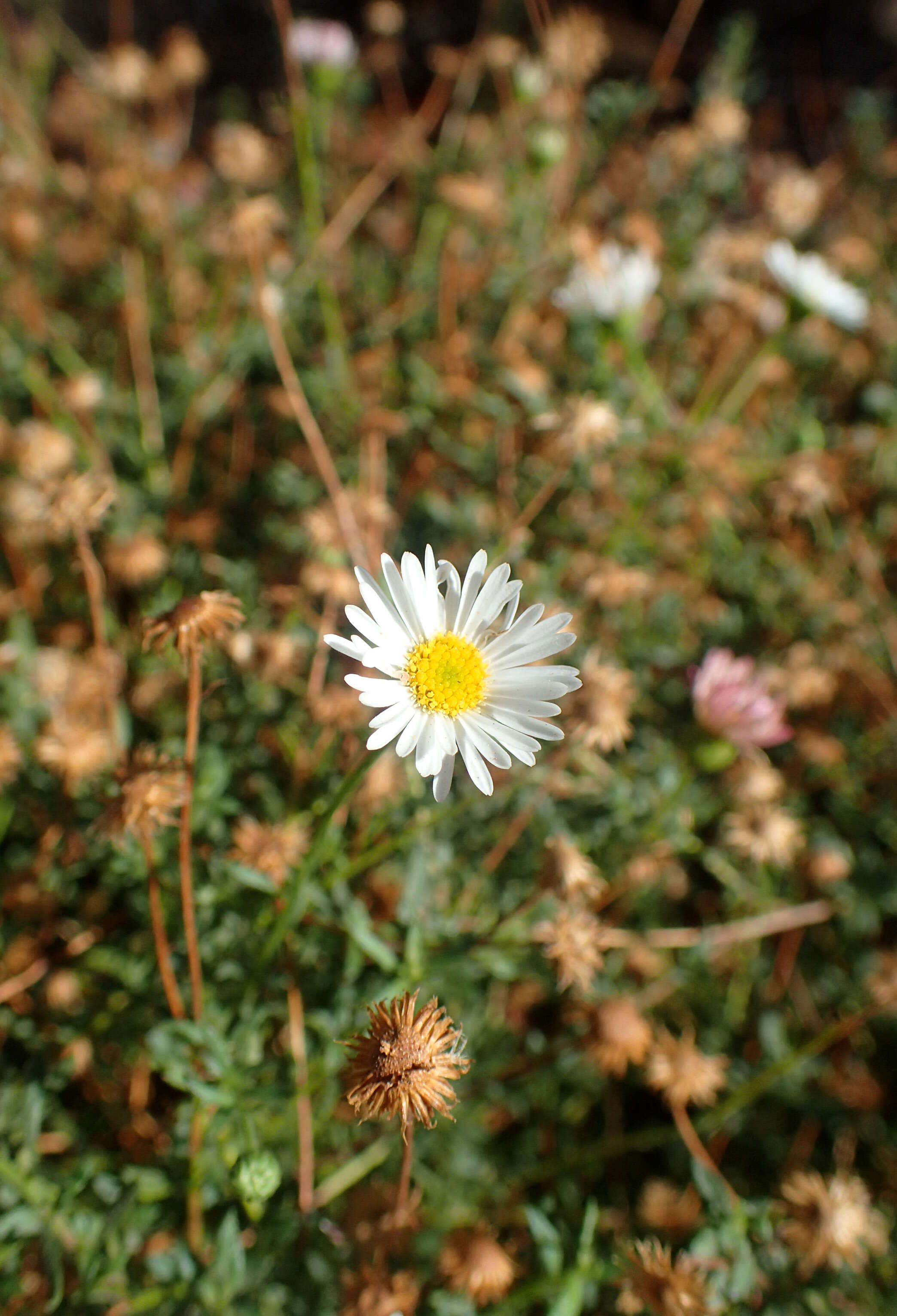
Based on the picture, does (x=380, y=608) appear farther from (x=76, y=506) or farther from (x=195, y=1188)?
(x=195, y=1188)

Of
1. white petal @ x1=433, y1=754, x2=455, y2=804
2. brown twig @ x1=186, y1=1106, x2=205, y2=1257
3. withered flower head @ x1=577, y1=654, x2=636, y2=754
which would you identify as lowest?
brown twig @ x1=186, y1=1106, x2=205, y2=1257

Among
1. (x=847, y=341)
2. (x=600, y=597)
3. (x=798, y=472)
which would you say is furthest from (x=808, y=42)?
(x=600, y=597)

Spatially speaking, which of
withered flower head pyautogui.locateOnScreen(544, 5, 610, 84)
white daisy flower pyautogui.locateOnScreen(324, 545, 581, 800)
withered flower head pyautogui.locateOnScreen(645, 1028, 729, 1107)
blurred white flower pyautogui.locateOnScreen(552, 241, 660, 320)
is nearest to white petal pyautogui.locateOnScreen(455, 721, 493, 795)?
white daisy flower pyautogui.locateOnScreen(324, 545, 581, 800)

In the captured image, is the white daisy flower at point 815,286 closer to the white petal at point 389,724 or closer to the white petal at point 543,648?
the white petal at point 543,648

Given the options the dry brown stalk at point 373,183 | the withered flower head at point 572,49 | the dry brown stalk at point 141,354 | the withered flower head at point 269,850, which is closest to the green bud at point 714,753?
the withered flower head at point 269,850

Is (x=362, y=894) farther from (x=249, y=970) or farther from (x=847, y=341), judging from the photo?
(x=847, y=341)

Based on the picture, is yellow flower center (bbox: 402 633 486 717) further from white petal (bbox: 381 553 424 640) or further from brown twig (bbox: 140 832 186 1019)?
brown twig (bbox: 140 832 186 1019)
